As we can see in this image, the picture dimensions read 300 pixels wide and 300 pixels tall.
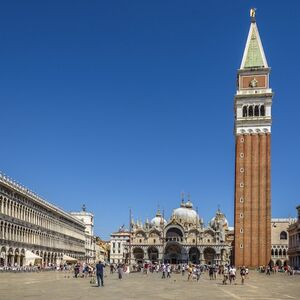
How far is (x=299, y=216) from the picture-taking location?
332 ft

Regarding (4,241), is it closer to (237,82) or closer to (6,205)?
(6,205)

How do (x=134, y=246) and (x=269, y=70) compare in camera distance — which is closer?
(x=269, y=70)

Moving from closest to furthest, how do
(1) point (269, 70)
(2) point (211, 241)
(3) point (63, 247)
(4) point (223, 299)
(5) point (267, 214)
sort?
(4) point (223, 299)
(5) point (267, 214)
(1) point (269, 70)
(3) point (63, 247)
(2) point (211, 241)

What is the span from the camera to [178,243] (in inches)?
4966

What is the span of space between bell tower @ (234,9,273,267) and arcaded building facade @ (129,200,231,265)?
111ft

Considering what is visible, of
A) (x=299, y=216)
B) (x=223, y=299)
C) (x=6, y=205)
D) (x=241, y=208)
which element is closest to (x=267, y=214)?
(x=241, y=208)

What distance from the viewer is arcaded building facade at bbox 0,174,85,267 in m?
65.3

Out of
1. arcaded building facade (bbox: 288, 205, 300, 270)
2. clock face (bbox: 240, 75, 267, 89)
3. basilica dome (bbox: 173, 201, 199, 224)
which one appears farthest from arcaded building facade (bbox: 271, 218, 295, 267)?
clock face (bbox: 240, 75, 267, 89)

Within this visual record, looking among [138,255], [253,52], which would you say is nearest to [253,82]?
[253,52]

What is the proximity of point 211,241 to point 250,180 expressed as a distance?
3635 centimetres

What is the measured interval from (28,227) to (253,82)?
1906 inches

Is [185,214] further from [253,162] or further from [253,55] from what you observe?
[253,55]

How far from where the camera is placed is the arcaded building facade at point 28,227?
6531cm

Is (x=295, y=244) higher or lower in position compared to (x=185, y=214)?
lower
